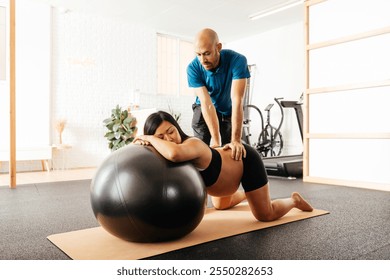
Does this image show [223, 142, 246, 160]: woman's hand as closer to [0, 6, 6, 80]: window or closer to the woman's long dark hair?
the woman's long dark hair

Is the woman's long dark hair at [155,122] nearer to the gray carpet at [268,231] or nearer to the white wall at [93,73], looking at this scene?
the gray carpet at [268,231]

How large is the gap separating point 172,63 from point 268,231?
21.6 ft

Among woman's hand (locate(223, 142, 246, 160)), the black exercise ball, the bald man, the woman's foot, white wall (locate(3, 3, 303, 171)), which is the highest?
white wall (locate(3, 3, 303, 171))

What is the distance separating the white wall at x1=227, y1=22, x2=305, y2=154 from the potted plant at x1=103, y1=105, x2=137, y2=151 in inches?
129

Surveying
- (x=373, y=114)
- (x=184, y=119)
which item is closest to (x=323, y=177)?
(x=373, y=114)

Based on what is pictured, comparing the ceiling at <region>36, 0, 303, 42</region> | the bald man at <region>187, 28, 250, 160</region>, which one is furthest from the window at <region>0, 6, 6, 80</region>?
the bald man at <region>187, 28, 250, 160</region>

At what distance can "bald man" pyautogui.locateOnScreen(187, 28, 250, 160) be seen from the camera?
7.58 ft

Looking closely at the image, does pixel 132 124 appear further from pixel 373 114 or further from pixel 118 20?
pixel 373 114

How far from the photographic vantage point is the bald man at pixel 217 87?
2.31 m

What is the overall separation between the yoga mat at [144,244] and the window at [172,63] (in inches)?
227

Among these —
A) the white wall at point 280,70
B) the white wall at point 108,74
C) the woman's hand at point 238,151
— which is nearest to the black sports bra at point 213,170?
the woman's hand at point 238,151

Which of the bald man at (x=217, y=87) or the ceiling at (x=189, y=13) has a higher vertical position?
the ceiling at (x=189, y=13)

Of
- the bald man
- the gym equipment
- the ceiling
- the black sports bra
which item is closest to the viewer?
the black sports bra

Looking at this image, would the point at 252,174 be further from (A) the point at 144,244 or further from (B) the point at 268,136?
(B) the point at 268,136
